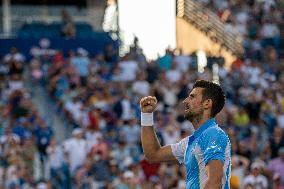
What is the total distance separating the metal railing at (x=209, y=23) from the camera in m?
26.9

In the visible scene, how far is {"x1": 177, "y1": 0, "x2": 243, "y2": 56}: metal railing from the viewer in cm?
2694

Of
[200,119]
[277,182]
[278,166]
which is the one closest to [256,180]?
[277,182]

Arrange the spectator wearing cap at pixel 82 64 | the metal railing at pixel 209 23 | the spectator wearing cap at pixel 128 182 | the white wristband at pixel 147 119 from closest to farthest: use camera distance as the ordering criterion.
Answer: the white wristband at pixel 147 119
the spectator wearing cap at pixel 128 182
the spectator wearing cap at pixel 82 64
the metal railing at pixel 209 23

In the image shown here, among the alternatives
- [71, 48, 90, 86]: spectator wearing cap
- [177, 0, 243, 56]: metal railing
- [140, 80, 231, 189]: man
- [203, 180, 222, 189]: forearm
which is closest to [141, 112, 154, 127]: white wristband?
[140, 80, 231, 189]: man

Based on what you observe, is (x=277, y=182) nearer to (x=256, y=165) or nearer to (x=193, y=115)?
(x=256, y=165)

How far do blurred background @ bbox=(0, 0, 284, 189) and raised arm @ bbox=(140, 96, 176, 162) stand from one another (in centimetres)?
786

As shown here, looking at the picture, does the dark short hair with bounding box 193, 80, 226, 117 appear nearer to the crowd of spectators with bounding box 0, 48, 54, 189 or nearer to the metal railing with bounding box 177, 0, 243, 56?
the crowd of spectators with bounding box 0, 48, 54, 189

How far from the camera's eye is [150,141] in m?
7.63

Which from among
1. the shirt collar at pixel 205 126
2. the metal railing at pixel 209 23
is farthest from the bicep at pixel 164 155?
the metal railing at pixel 209 23

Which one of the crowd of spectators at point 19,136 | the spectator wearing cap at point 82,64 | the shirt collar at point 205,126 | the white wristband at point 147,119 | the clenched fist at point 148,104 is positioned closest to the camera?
the shirt collar at point 205,126

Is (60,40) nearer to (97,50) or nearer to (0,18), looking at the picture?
(97,50)

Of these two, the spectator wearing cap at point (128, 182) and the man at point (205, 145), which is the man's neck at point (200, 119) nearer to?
the man at point (205, 145)

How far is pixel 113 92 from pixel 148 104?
12416mm

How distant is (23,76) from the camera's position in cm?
2077
